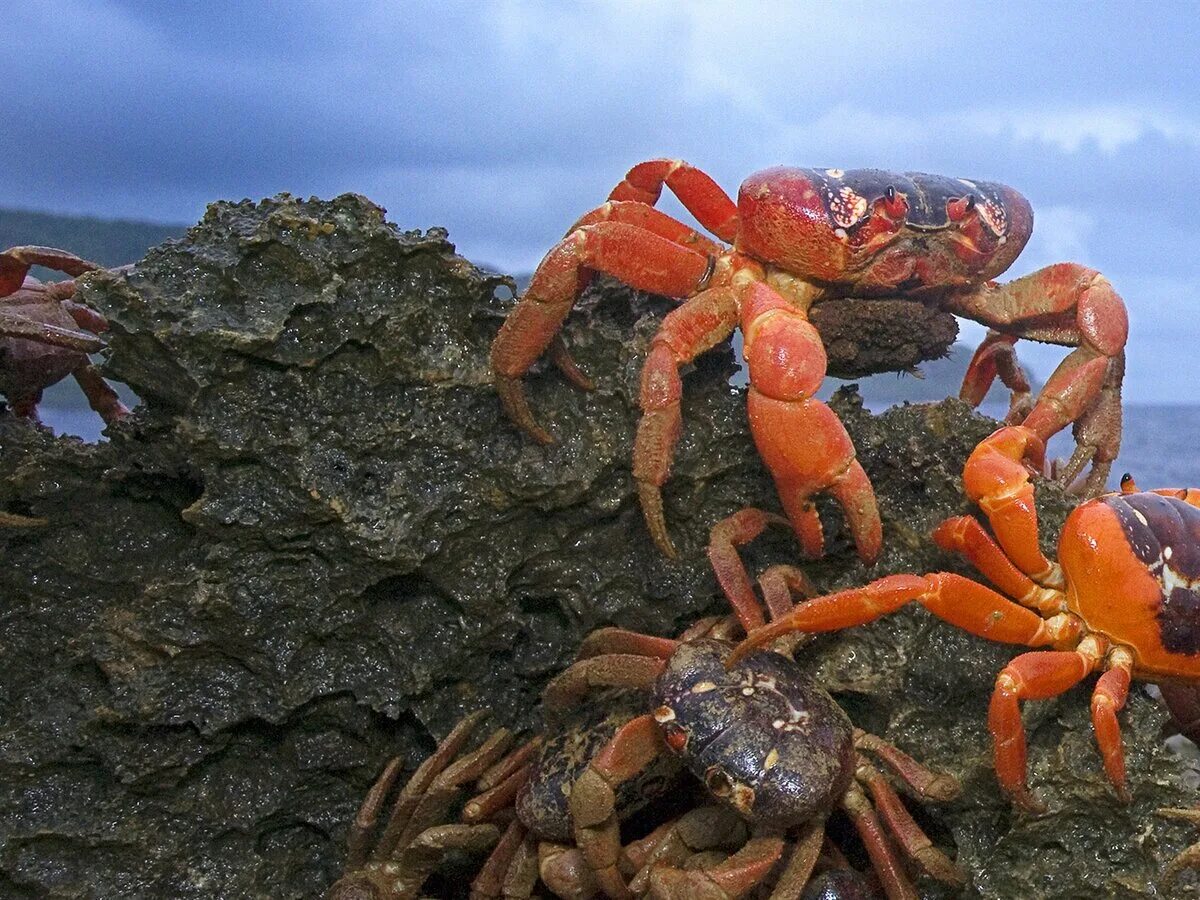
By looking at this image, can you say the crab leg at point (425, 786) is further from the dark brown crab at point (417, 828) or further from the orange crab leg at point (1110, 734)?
the orange crab leg at point (1110, 734)

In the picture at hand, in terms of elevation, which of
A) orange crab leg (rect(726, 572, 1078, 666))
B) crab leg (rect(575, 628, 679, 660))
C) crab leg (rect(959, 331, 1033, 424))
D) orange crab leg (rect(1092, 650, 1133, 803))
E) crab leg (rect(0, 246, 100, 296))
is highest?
crab leg (rect(0, 246, 100, 296))

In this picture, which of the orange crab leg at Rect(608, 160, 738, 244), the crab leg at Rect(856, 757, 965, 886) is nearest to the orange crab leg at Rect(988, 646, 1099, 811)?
the crab leg at Rect(856, 757, 965, 886)

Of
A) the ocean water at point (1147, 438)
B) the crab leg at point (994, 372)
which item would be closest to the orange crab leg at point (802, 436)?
the ocean water at point (1147, 438)

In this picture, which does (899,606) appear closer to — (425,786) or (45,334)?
(425,786)

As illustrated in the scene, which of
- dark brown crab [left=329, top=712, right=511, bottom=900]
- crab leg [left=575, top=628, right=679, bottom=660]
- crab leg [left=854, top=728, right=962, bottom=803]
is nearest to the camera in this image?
crab leg [left=854, top=728, right=962, bottom=803]

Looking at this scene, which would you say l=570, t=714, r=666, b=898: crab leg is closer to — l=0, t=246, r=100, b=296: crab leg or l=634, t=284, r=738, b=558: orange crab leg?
l=634, t=284, r=738, b=558: orange crab leg

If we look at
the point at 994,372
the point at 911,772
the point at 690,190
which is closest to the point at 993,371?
the point at 994,372

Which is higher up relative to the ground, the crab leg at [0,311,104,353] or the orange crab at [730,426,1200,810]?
the crab leg at [0,311,104,353]
